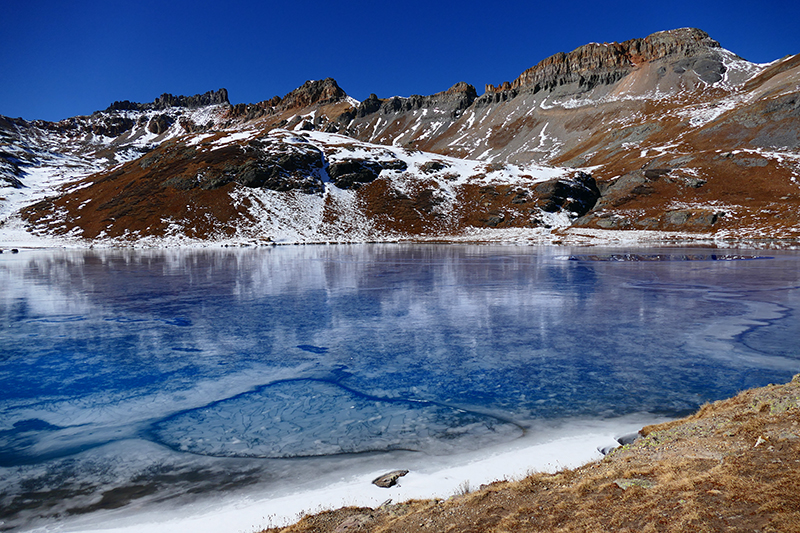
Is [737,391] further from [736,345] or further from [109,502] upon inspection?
[109,502]

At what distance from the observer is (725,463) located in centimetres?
499

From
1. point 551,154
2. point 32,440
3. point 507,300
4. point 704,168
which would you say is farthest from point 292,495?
point 551,154

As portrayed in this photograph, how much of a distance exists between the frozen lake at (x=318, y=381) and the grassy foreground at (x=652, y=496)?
4.40ft

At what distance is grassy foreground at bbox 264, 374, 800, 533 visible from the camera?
3980 mm

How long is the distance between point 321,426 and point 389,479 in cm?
231

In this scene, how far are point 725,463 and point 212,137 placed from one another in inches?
5923

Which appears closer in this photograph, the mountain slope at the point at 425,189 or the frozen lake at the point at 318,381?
the frozen lake at the point at 318,381

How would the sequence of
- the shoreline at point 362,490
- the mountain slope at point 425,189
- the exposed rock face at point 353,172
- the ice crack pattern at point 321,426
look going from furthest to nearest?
the exposed rock face at point 353,172, the mountain slope at point 425,189, the ice crack pattern at point 321,426, the shoreline at point 362,490

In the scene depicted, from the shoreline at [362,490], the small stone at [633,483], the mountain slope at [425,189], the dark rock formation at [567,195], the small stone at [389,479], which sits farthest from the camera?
the dark rock formation at [567,195]

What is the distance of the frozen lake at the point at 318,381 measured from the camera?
6.68 m

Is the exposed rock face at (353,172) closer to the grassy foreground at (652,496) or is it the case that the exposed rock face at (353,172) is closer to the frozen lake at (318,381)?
the frozen lake at (318,381)

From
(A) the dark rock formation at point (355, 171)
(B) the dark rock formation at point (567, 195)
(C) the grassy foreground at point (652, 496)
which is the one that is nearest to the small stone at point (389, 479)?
(C) the grassy foreground at point (652, 496)

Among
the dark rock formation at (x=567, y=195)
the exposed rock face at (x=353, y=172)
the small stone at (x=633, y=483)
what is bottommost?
the small stone at (x=633, y=483)

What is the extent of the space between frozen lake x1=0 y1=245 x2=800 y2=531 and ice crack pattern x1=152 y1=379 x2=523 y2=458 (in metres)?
0.04
